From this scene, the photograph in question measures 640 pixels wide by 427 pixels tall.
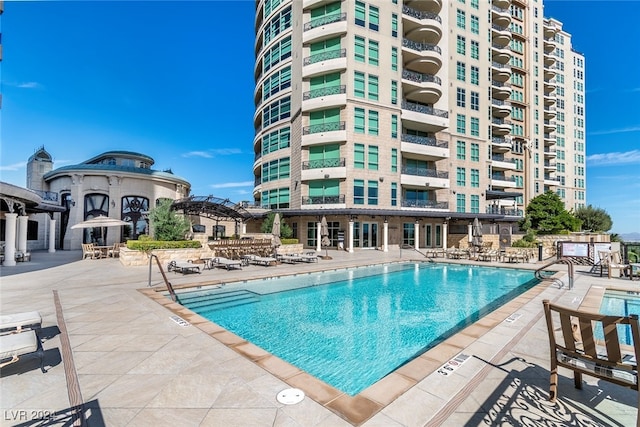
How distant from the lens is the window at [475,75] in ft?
107

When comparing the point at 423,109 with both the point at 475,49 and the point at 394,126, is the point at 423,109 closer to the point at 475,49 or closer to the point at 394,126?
the point at 394,126

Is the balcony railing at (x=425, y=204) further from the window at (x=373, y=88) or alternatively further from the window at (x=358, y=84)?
the window at (x=358, y=84)

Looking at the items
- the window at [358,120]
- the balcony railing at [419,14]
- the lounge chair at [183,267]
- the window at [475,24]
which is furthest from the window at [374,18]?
the lounge chair at [183,267]

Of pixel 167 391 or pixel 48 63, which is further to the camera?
pixel 48 63

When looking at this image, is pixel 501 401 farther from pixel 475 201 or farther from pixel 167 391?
pixel 475 201

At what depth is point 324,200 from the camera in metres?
25.7

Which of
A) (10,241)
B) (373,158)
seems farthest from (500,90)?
(10,241)

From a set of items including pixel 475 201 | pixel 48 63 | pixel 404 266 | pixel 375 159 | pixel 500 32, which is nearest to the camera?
pixel 48 63

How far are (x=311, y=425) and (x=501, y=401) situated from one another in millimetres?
2150

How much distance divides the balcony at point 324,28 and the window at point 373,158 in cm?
1047

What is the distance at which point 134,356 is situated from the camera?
426cm

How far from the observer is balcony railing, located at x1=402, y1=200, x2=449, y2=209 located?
2812 cm

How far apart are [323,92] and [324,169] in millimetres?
7059

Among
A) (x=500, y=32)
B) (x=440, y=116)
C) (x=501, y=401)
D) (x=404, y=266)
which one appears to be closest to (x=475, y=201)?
(x=440, y=116)
